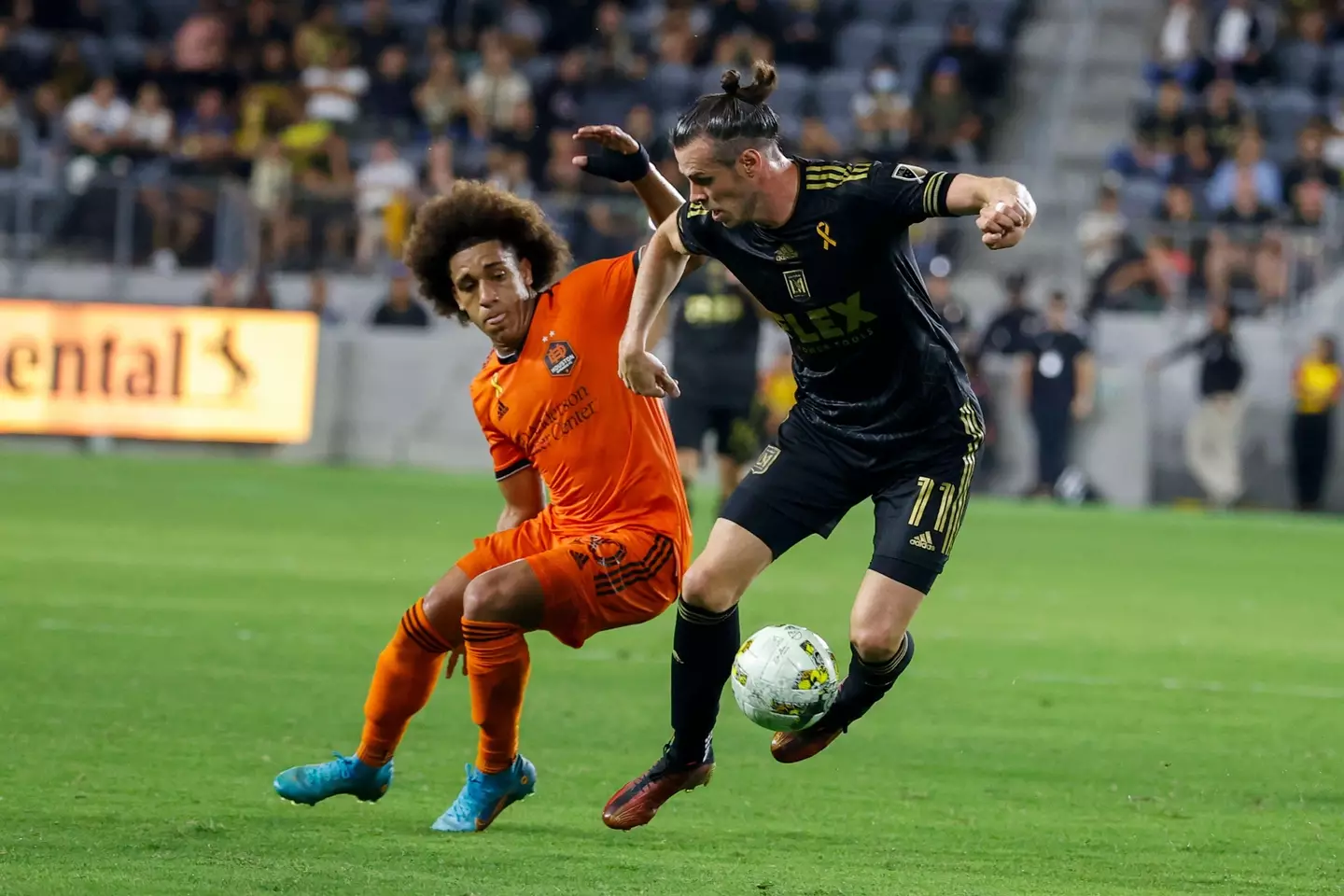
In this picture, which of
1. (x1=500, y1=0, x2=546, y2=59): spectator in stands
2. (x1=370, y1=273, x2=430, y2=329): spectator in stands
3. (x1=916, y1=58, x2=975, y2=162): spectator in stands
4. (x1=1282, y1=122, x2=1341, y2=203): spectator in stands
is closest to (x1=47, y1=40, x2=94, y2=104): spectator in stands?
(x1=500, y1=0, x2=546, y2=59): spectator in stands

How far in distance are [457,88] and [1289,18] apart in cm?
1012

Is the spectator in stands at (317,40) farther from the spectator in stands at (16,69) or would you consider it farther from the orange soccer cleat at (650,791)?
the orange soccer cleat at (650,791)

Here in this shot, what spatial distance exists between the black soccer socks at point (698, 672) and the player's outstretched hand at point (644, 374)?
647 millimetres

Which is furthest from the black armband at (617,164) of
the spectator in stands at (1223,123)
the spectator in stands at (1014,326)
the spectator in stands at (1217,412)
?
the spectator in stands at (1223,123)

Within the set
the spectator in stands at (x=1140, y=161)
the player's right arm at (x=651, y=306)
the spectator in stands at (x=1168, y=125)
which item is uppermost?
the spectator in stands at (x=1168, y=125)

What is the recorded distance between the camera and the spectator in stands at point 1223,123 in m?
22.1

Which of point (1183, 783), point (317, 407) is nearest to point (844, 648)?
point (1183, 783)

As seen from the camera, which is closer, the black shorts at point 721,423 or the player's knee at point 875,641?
the player's knee at point 875,641

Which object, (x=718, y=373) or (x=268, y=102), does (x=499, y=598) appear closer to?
(x=718, y=373)

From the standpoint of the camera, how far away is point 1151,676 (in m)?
9.33

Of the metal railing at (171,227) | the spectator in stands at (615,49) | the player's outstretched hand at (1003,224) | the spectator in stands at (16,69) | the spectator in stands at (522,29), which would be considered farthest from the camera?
the spectator in stands at (522,29)

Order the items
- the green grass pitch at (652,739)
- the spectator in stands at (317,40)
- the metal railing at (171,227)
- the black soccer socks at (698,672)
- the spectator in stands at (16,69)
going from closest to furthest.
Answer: the green grass pitch at (652,739), the black soccer socks at (698,672), the metal railing at (171,227), the spectator in stands at (317,40), the spectator in stands at (16,69)

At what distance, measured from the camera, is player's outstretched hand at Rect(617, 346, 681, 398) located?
5.65 metres

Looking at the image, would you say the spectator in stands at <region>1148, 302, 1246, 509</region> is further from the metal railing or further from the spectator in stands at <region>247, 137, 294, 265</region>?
the spectator in stands at <region>247, 137, 294, 265</region>
